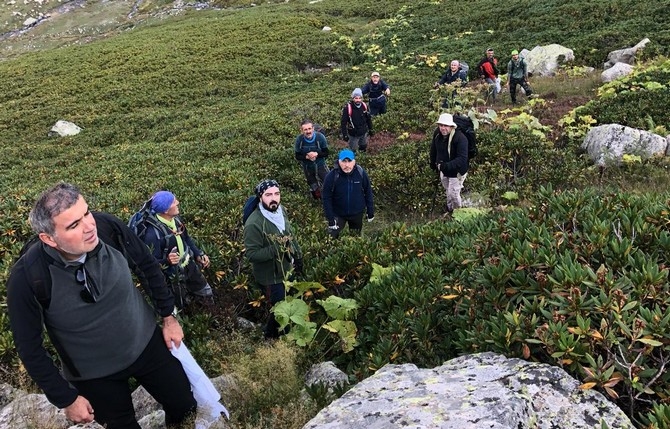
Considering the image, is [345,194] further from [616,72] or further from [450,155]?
[616,72]

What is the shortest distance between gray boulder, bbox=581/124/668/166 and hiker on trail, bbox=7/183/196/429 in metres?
11.1

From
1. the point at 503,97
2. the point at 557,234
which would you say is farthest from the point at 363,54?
the point at 557,234

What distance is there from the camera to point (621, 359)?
3.43 metres

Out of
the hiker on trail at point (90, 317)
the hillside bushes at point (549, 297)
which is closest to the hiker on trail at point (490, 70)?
the hillside bushes at point (549, 297)

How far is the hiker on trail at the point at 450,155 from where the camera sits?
957cm

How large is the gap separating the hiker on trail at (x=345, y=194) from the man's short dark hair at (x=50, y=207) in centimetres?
523

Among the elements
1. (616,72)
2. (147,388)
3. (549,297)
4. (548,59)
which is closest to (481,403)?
(549,297)

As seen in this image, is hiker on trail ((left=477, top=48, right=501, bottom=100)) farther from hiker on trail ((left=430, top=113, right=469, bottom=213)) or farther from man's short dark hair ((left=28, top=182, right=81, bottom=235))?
man's short dark hair ((left=28, top=182, right=81, bottom=235))

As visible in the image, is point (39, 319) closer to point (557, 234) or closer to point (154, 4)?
point (557, 234)

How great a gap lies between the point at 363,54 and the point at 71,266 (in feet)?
107

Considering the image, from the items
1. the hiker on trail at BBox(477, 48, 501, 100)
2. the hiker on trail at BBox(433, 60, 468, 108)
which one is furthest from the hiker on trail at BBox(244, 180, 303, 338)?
the hiker on trail at BBox(477, 48, 501, 100)

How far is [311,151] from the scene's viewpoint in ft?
36.6

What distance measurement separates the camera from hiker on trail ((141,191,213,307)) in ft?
18.4

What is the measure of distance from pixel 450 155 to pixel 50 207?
805 cm
